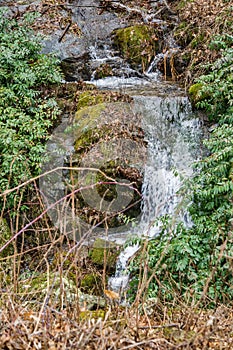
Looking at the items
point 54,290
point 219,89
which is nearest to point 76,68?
point 219,89

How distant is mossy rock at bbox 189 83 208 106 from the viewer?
5.89m

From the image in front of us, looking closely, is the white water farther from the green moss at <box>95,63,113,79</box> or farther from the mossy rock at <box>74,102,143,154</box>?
the green moss at <box>95,63,113,79</box>

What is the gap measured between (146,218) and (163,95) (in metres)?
2.39

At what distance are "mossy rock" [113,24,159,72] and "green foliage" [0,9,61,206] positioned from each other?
6.59 feet

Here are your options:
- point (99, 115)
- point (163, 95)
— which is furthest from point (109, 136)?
point (163, 95)

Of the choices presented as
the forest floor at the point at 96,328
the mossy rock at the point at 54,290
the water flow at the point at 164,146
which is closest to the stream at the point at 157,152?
the water flow at the point at 164,146

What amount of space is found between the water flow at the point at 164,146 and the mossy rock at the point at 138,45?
2272 mm

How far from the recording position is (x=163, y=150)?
6191 mm

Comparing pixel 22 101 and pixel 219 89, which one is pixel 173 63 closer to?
pixel 219 89

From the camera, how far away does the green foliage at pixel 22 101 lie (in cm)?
553

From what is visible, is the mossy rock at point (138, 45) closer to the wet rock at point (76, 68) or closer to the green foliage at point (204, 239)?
the wet rock at point (76, 68)

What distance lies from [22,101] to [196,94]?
10.6 ft

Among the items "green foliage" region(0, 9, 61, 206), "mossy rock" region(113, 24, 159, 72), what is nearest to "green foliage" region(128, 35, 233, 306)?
"green foliage" region(0, 9, 61, 206)

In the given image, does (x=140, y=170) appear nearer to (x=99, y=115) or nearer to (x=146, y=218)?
(x=146, y=218)
